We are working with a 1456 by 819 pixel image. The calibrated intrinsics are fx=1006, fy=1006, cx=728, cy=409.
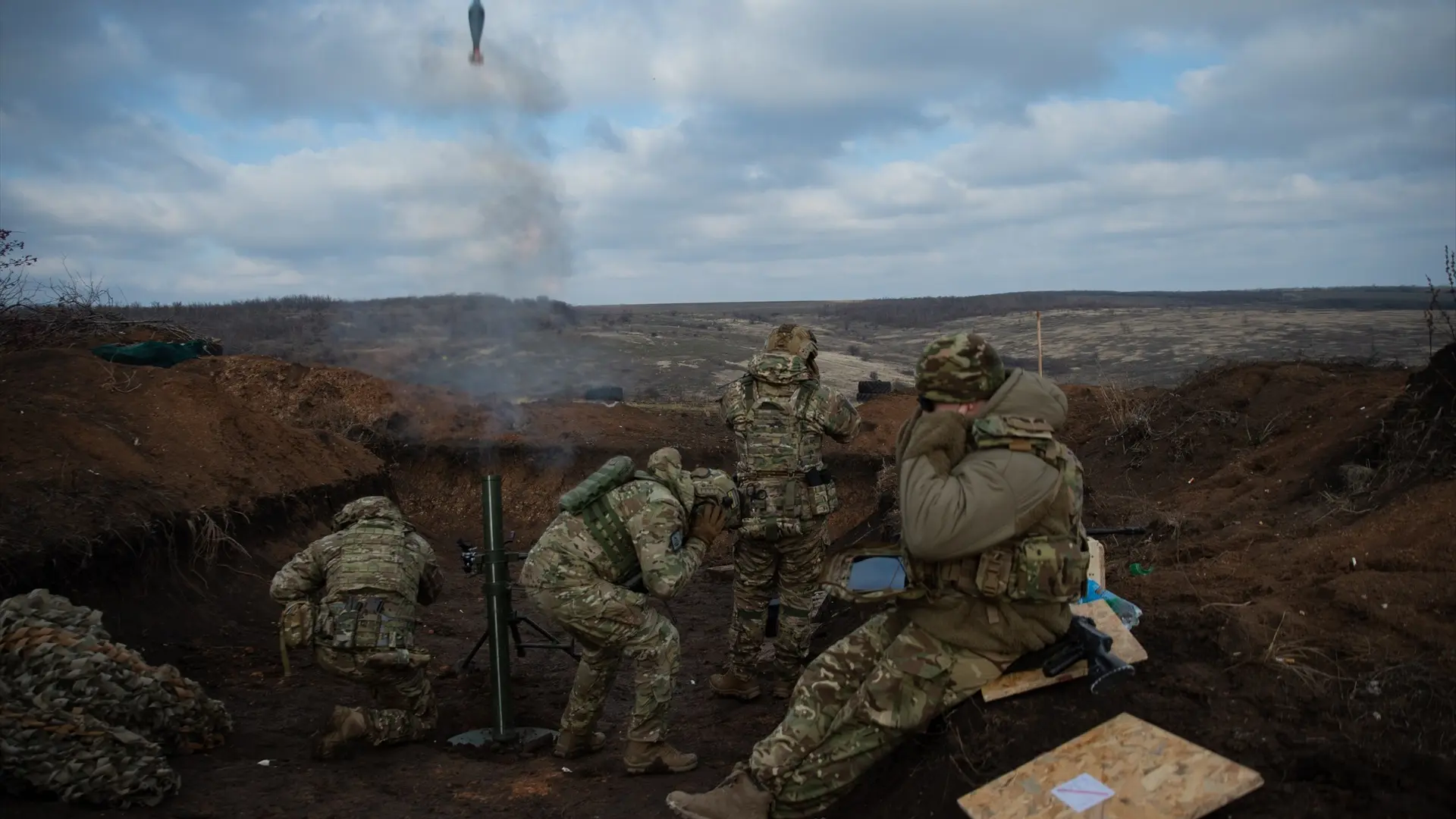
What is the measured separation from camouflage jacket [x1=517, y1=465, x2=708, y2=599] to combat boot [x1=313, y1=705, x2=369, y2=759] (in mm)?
1336

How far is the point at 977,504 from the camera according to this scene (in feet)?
12.9

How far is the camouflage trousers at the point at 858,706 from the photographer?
4.21 meters

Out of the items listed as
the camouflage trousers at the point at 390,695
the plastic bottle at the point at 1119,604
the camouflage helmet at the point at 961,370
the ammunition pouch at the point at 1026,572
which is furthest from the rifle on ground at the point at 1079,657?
the camouflage trousers at the point at 390,695

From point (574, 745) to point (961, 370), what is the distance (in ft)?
11.7

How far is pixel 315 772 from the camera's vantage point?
5828mm

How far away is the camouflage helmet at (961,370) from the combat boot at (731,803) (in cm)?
192

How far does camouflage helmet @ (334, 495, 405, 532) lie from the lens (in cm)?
671

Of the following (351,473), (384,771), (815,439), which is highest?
(815,439)

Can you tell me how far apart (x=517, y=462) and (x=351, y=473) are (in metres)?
2.89

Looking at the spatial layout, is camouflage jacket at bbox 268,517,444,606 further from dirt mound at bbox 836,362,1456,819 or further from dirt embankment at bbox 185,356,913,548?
dirt embankment at bbox 185,356,913,548

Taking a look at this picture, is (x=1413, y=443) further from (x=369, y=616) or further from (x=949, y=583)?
(x=369, y=616)

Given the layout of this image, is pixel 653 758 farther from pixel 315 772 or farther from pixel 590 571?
pixel 315 772

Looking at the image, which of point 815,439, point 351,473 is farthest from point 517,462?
point 815,439

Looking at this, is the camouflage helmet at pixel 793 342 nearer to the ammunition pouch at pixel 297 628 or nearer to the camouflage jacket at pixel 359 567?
the camouflage jacket at pixel 359 567
